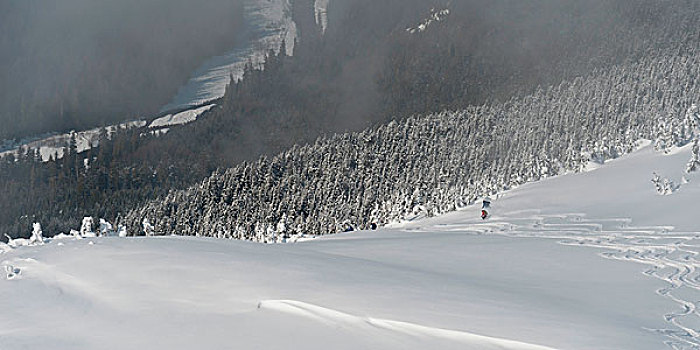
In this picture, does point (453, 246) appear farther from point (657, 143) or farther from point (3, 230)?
point (3, 230)

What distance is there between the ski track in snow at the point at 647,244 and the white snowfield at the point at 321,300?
6cm

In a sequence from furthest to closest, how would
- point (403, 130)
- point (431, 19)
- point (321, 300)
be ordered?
point (431, 19) → point (403, 130) → point (321, 300)

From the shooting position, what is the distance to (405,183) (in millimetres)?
75500

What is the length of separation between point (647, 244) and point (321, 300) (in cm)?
1165

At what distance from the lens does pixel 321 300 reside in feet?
24.8

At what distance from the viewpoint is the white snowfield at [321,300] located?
6531 mm

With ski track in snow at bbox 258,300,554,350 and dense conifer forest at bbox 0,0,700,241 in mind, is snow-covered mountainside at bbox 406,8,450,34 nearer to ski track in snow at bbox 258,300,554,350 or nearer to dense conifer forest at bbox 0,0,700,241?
dense conifer forest at bbox 0,0,700,241

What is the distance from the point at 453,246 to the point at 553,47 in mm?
98228

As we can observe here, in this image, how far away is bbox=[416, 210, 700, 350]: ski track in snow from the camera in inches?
320

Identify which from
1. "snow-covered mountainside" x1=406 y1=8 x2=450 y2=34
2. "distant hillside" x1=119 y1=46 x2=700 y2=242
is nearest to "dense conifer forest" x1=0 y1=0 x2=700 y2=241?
"distant hillside" x1=119 y1=46 x2=700 y2=242

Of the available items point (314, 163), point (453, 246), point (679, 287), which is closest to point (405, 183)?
point (314, 163)

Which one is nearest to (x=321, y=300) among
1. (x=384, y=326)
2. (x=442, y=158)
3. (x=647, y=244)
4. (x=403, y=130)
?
(x=384, y=326)

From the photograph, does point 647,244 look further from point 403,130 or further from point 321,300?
point 403,130

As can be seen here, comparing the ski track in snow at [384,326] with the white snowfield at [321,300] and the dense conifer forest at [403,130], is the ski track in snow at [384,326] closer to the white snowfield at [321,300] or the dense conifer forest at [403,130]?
the white snowfield at [321,300]
